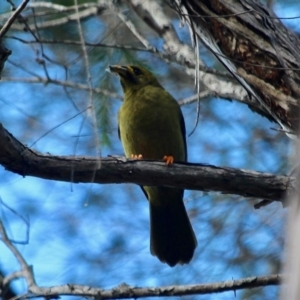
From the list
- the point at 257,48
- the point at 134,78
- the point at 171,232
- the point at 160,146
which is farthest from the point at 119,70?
the point at 257,48

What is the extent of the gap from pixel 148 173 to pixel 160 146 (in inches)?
58.8

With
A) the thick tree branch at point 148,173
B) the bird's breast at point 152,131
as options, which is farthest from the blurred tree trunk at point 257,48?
the bird's breast at point 152,131

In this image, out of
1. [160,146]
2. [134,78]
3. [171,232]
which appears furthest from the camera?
[134,78]

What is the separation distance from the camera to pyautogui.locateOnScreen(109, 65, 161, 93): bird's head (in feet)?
15.6

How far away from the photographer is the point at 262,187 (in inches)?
115

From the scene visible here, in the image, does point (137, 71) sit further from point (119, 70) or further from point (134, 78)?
point (119, 70)

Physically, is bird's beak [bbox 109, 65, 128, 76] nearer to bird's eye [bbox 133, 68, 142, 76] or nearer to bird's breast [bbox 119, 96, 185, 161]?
bird's eye [bbox 133, 68, 142, 76]

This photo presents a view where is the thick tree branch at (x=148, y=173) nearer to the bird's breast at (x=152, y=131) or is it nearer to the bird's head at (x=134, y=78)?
the bird's breast at (x=152, y=131)

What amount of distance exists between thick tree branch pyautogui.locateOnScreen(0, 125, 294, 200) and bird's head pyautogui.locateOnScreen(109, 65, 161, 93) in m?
1.87

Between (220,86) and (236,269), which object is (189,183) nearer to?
(220,86)

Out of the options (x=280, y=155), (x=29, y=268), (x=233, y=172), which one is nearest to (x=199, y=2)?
(x=233, y=172)

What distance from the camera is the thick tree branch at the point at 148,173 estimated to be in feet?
9.05

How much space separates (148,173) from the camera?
2.96 m

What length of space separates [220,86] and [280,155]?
147 centimetres
